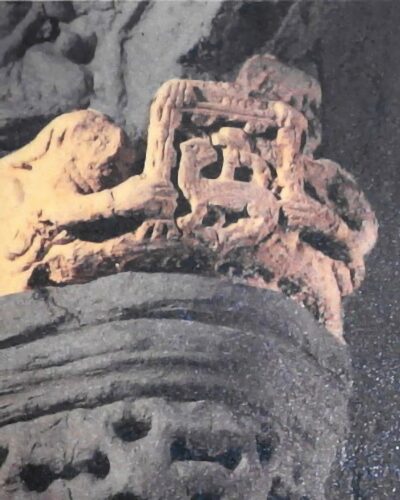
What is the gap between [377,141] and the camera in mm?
1331

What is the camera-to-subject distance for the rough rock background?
119 centimetres

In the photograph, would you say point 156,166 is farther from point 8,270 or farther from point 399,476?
point 399,476

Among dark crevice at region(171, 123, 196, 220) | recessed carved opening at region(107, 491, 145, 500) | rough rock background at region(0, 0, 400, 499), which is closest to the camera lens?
recessed carved opening at region(107, 491, 145, 500)

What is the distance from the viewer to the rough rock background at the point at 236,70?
1.19 m

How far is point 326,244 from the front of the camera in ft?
3.85

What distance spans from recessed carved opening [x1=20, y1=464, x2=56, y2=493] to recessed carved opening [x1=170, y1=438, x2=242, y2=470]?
124mm

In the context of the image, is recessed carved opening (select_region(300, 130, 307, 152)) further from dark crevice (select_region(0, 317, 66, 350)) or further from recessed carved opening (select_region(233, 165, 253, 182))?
dark crevice (select_region(0, 317, 66, 350))

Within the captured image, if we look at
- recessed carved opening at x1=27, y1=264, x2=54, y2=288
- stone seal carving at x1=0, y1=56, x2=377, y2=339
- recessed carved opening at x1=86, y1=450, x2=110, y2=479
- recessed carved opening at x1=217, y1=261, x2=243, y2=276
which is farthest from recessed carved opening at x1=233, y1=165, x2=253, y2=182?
recessed carved opening at x1=86, y1=450, x2=110, y2=479

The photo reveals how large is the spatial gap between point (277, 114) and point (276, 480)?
42 cm

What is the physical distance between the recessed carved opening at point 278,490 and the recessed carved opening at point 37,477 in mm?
225

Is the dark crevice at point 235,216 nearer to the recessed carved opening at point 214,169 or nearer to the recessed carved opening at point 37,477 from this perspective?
the recessed carved opening at point 214,169

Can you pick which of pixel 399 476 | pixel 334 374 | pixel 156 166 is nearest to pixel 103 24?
pixel 156 166

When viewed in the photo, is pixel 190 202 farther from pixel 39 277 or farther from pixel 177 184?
pixel 39 277

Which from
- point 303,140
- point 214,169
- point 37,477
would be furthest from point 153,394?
point 303,140
